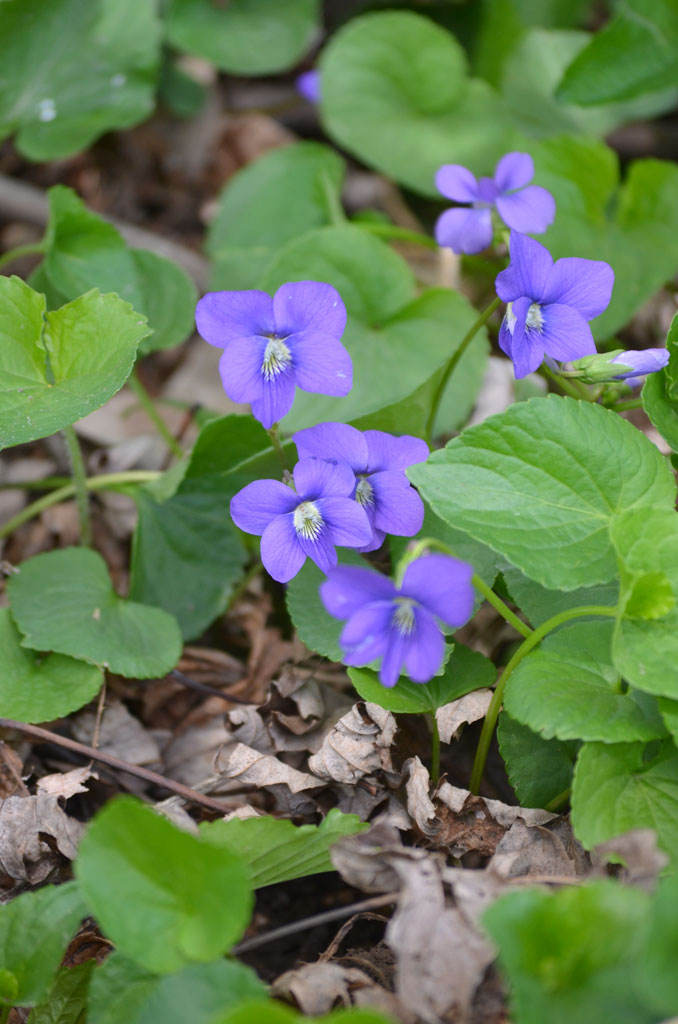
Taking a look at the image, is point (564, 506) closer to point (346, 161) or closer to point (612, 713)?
point (612, 713)

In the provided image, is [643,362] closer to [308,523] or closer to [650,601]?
[650,601]

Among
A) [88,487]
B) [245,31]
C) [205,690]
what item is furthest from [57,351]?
[245,31]

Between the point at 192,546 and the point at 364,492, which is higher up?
the point at 364,492

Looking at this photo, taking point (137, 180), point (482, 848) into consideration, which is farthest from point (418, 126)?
point (482, 848)

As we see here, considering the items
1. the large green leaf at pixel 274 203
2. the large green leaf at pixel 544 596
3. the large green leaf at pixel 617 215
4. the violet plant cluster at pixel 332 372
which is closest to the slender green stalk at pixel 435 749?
the violet plant cluster at pixel 332 372

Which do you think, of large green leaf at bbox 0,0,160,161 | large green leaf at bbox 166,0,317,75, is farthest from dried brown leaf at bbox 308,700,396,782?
large green leaf at bbox 166,0,317,75

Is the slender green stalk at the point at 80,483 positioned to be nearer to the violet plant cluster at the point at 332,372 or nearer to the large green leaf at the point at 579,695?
the violet plant cluster at the point at 332,372

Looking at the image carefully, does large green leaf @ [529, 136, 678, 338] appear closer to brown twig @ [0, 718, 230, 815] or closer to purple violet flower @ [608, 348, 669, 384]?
purple violet flower @ [608, 348, 669, 384]
